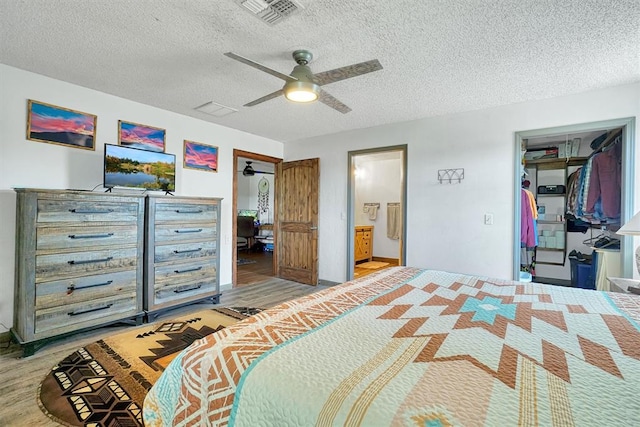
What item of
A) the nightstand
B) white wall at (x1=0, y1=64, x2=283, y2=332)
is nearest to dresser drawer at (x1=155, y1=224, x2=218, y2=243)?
white wall at (x1=0, y1=64, x2=283, y2=332)

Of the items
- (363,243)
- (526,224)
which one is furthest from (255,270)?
(526,224)

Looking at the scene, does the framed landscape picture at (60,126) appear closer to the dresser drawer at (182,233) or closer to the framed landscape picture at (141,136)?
the framed landscape picture at (141,136)

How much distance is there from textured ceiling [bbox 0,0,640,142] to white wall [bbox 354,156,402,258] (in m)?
3.50

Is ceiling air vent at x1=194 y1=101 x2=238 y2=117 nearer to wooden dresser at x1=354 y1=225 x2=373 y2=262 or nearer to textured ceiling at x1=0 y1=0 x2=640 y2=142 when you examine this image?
textured ceiling at x1=0 y1=0 x2=640 y2=142

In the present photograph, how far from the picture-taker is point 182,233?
10.7ft

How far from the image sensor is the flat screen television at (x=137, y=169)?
9.42 feet

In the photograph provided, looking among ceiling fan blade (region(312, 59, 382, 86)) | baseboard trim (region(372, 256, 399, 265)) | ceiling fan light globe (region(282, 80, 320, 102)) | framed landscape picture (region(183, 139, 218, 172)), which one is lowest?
baseboard trim (region(372, 256, 399, 265))

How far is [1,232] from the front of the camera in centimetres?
252

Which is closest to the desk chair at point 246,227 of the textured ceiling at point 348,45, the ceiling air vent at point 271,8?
the textured ceiling at point 348,45

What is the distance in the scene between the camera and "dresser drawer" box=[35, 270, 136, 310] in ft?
7.67

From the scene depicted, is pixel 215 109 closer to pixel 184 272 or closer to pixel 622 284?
pixel 184 272

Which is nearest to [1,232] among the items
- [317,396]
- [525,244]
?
[317,396]

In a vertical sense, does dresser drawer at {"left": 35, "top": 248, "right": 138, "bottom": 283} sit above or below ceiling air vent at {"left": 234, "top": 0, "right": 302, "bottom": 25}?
below

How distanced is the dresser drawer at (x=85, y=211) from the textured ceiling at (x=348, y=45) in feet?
4.01
